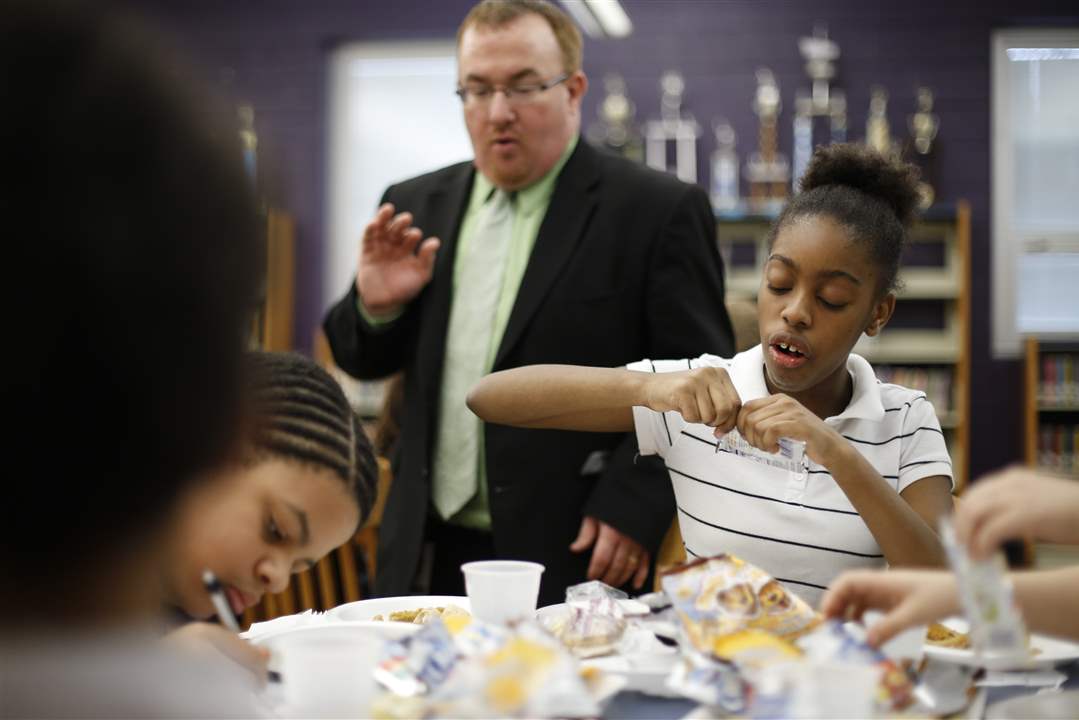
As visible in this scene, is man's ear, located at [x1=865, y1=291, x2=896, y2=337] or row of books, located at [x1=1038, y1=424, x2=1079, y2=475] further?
row of books, located at [x1=1038, y1=424, x2=1079, y2=475]

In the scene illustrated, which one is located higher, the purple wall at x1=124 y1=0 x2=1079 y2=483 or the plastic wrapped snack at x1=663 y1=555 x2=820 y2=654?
the purple wall at x1=124 y1=0 x2=1079 y2=483

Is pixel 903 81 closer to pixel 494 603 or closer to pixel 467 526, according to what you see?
pixel 467 526

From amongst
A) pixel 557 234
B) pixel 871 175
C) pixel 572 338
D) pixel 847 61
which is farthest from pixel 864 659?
pixel 847 61

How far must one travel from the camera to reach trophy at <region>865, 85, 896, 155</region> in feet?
20.4

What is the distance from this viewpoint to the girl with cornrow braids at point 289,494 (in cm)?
101

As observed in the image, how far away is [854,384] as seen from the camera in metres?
1.65

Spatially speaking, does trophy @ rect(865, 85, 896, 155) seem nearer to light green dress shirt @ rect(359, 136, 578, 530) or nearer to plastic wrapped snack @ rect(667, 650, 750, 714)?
light green dress shirt @ rect(359, 136, 578, 530)

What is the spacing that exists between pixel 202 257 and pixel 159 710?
11.6 inches

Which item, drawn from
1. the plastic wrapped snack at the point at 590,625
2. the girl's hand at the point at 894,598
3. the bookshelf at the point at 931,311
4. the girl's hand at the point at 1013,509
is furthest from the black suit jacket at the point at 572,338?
the bookshelf at the point at 931,311

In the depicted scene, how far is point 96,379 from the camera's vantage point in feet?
1.85

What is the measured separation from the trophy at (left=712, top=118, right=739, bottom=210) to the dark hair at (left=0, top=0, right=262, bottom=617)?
5.87 meters

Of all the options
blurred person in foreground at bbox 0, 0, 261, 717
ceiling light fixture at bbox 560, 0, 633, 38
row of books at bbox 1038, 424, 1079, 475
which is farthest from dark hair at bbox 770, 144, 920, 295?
Answer: row of books at bbox 1038, 424, 1079, 475

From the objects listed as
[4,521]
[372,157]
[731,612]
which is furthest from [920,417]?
[372,157]

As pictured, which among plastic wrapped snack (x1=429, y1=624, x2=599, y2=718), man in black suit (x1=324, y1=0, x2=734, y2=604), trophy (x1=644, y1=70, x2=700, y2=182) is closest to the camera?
plastic wrapped snack (x1=429, y1=624, x2=599, y2=718)
